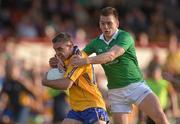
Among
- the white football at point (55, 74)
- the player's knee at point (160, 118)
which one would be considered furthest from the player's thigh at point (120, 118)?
the white football at point (55, 74)

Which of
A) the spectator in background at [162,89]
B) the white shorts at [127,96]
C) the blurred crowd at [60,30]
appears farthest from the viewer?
the blurred crowd at [60,30]

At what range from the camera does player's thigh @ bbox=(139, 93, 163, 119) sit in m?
12.3

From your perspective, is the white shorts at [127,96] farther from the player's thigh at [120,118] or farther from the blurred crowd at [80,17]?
the blurred crowd at [80,17]

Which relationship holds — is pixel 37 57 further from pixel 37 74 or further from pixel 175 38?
pixel 175 38

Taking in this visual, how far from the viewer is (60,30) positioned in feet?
73.3

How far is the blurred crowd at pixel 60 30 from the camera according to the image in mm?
17391

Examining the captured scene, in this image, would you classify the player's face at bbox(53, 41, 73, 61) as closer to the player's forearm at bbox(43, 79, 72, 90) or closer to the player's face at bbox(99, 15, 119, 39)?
the player's forearm at bbox(43, 79, 72, 90)

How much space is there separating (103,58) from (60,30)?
1074 cm

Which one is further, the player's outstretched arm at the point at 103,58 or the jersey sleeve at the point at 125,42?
the jersey sleeve at the point at 125,42

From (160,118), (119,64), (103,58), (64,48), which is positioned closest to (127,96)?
(119,64)

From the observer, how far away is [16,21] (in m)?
22.5

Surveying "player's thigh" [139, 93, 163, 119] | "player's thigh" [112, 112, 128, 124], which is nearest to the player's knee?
"player's thigh" [139, 93, 163, 119]

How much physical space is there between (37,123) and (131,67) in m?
5.93

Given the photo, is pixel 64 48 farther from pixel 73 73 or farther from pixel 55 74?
pixel 55 74
